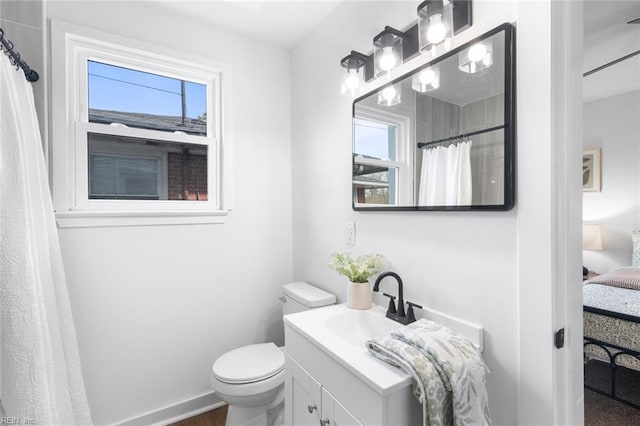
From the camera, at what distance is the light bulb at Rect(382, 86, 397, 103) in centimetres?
137

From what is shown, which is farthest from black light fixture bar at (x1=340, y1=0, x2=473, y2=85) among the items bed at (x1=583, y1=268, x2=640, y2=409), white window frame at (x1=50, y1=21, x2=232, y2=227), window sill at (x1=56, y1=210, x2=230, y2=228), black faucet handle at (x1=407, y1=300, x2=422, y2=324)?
bed at (x1=583, y1=268, x2=640, y2=409)

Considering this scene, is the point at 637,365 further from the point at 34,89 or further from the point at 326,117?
the point at 34,89

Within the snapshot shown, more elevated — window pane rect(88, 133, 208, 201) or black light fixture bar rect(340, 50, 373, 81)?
black light fixture bar rect(340, 50, 373, 81)

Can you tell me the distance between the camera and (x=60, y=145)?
153cm

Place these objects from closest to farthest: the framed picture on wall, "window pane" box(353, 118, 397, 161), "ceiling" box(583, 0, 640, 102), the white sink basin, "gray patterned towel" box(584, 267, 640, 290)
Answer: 1. the white sink basin
2. "window pane" box(353, 118, 397, 161)
3. "ceiling" box(583, 0, 640, 102)
4. "gray patterned towel" box(584, 267, 640, 290)
5. the framed picture on wall

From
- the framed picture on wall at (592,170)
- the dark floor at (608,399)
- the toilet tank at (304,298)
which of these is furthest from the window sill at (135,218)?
the framed picture on wall at (592,170)

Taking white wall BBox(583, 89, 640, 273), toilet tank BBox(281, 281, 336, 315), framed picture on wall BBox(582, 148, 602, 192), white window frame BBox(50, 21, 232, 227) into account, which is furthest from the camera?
framed picture on wall BBox(582, 148, 602, 192)

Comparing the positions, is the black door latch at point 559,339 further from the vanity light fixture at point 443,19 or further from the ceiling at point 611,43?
the ceiling at point 611,43

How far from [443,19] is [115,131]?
5.79 ft

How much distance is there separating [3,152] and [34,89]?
0.65m

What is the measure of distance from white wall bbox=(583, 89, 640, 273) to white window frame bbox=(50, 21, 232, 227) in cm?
401

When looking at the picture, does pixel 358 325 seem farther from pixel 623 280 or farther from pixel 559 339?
pixel 623 280

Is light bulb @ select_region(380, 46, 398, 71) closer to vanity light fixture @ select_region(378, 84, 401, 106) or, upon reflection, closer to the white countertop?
vanity light fixture @ select_region(378, 84, 401, 106)

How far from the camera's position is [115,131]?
5.61 ft
